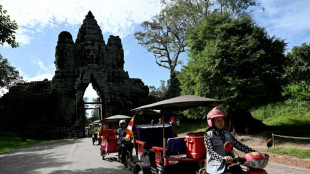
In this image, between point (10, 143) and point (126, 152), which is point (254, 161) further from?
point (10, 143)

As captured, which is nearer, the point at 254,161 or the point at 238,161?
the point at 254,161

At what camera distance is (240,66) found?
16.1 m

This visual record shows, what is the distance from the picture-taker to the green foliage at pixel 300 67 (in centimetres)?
1631

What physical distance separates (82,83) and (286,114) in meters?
29.2

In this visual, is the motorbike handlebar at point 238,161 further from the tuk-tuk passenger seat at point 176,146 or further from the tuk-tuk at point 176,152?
the tuk-tuk passenger seat at point 176,146

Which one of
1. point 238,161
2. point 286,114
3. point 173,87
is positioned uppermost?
point 173,87

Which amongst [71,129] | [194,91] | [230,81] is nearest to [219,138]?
[230,81]

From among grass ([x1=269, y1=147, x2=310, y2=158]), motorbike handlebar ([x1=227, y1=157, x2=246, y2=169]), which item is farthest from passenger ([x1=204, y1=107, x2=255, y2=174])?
grass ([x1=269, y1=147, x2=310, y2=158])

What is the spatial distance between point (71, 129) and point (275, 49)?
29.9 meters

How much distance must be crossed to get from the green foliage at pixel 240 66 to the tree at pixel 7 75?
33.1 m

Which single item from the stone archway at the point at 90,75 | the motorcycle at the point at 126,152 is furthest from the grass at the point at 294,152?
the stone archway at the point at 90,75

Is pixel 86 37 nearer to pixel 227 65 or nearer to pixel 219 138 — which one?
pixel 227 65

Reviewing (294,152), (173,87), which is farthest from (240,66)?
(173,87)

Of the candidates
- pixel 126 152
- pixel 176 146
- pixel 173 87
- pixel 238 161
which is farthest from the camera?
pixel 173 87
